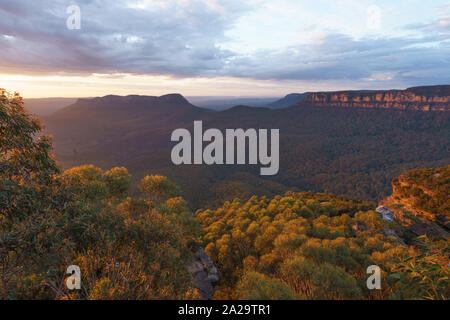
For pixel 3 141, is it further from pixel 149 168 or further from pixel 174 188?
pixel 149 168

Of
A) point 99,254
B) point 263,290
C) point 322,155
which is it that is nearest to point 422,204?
point 263,290

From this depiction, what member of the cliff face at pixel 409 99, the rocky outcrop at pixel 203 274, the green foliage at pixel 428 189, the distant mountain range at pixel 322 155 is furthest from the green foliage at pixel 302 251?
the cliff face at pixel 409 99

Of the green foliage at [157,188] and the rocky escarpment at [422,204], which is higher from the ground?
the green foliage at [157,188]

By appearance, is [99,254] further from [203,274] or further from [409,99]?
[409,99]

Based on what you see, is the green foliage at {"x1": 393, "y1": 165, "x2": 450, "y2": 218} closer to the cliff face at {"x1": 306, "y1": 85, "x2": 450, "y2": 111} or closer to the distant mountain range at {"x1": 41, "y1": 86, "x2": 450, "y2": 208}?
the distant mountain range at {"x1": 41, "y1": 86, "x2": 450, "y2": 208}

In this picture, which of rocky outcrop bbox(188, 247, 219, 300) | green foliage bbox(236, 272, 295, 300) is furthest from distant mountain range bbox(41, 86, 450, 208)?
green foliage bbox(236, 272, 295, 300)

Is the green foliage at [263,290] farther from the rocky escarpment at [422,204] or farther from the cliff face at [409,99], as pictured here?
the cliff face at [409,99]
